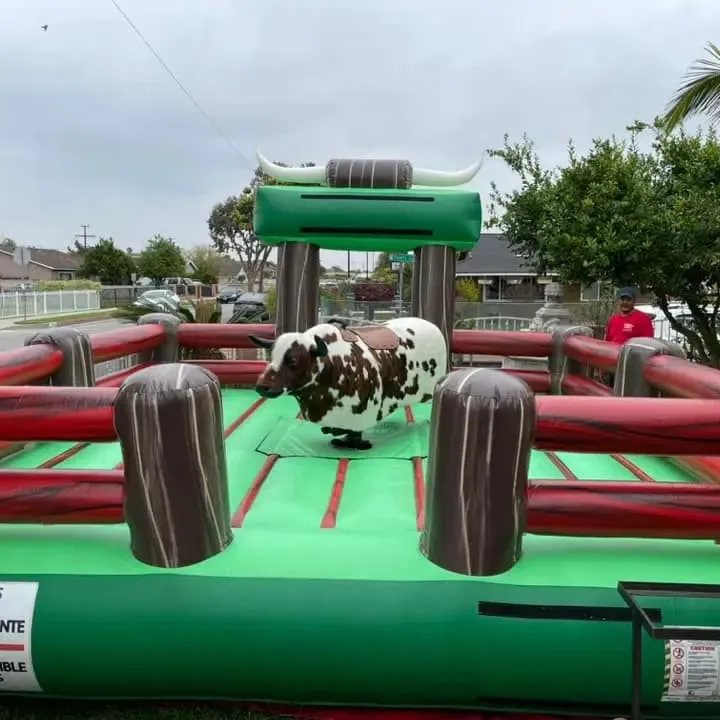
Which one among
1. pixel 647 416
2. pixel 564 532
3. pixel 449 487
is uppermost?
pixel 647 416

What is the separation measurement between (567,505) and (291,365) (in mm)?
1277

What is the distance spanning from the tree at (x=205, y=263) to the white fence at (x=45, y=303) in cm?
1940

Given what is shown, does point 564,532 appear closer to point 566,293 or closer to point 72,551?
point 72,551

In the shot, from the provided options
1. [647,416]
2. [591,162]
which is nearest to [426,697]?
[647,416]

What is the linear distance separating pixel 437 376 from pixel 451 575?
2.01 meters

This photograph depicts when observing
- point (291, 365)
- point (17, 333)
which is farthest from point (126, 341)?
point (17, 333)

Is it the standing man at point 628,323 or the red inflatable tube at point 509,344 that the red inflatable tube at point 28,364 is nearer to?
the red inflatable tube at point 509,344

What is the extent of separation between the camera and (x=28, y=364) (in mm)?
3346

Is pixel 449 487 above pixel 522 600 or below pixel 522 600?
above

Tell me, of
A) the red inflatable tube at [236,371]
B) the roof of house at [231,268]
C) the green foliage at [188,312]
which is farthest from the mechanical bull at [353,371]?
the roof of house at [231,268]

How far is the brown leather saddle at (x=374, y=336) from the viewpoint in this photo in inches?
132

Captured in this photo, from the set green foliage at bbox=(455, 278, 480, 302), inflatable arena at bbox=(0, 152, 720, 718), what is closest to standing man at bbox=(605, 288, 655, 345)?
inflatable arena at bbox=(0, 152, 720, 718)

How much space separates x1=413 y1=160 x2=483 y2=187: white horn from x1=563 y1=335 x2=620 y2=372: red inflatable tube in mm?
1352

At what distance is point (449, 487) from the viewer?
1.95 metres
